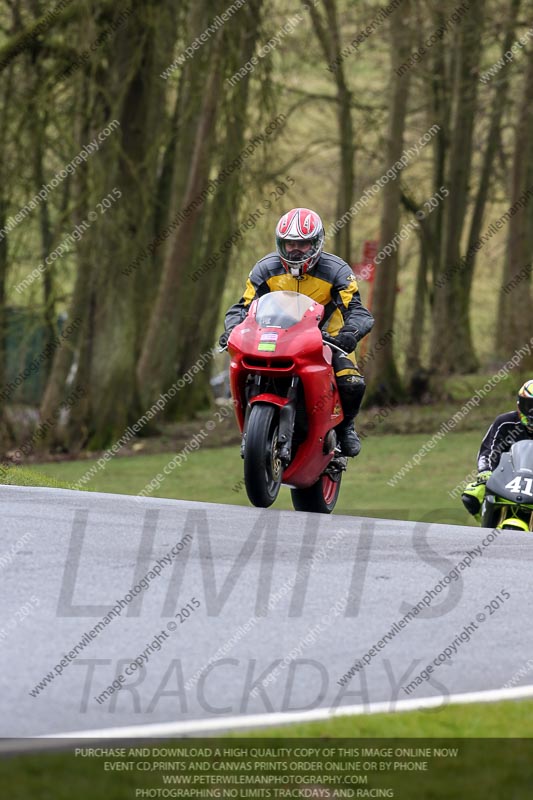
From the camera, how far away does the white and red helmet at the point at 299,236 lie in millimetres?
10391

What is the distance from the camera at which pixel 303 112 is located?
39.2 m

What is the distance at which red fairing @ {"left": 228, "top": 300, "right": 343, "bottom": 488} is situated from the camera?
9844 mm

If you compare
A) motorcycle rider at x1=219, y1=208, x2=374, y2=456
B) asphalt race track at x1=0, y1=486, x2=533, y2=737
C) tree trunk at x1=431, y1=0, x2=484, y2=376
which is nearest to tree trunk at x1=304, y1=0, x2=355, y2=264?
tree trunk at x1=431, y1=0, x2=484, y2=376

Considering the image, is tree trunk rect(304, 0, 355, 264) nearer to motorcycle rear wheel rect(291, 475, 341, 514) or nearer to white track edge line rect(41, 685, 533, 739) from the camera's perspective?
motorcycle rear wheel rect(291, 475, 341, 514)

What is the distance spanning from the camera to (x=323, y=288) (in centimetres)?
1081

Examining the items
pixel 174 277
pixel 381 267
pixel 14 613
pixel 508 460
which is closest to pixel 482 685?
pixel 14 613

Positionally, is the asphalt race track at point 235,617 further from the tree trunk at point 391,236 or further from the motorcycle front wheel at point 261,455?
the tree trunk at point 391,236

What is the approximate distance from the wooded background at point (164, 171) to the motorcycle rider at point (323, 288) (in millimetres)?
12502

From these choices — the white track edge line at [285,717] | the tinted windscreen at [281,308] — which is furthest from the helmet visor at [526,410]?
the white track edge line at [285,717]

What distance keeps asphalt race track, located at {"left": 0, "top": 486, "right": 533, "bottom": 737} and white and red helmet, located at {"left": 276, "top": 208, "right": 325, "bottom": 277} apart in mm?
2569

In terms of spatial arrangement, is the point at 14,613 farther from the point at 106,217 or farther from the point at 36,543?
the point at 106,217

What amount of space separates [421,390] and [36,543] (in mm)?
23393

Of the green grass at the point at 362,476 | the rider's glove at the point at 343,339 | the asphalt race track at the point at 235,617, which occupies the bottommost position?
the green grass at the point at 362,476

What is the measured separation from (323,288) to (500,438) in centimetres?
194
